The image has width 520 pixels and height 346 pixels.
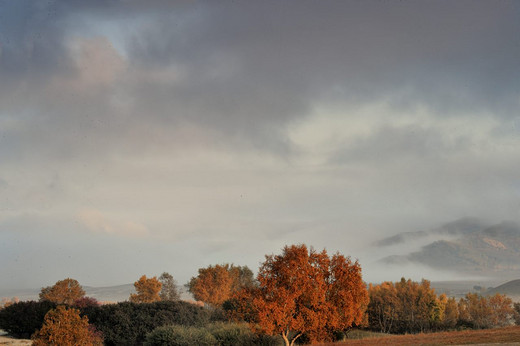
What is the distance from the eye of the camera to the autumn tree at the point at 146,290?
7112 centimetres

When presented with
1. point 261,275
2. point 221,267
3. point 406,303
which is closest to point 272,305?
point 261,275

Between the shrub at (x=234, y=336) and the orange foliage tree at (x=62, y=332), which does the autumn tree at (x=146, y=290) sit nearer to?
the shrub at (x=234, y=336)

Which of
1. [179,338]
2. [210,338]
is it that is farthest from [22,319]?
[210,338]

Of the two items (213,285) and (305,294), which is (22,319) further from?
(213,285)

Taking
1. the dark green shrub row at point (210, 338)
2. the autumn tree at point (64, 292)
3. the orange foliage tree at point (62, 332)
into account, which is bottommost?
the dark green shrub row at point (210, 338)

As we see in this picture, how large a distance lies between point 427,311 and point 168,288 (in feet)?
159

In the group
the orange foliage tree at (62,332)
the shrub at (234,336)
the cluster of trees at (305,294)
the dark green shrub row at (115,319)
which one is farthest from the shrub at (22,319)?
the cluster of trees at (305,294)

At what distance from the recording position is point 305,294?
23.3 meters

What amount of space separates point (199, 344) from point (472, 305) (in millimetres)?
36167

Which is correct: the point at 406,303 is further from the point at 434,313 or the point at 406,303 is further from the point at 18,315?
the point at 18,315

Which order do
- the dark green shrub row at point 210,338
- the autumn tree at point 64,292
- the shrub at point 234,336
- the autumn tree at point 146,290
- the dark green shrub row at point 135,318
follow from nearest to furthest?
the dark green shrub row at point 210,338 → the shrub at point 234,336 → the dark green shrub row at point 135,318 → the autumn tree at point 64,292 → the autumn tree at point 146,290

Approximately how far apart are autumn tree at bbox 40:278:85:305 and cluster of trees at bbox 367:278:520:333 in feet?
143

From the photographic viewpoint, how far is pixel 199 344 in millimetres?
28219

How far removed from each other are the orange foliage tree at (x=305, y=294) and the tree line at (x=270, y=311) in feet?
0.18
